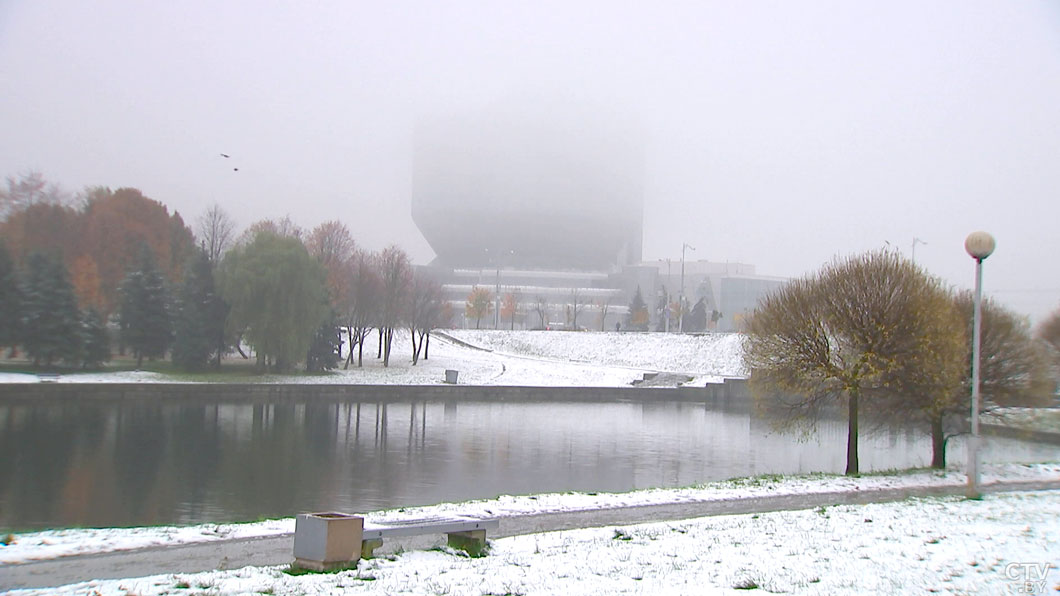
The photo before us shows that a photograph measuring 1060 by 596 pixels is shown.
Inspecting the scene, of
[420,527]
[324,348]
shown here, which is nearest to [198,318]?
[324,348]

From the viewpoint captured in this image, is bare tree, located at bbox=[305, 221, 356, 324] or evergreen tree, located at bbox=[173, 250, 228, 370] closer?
evergreen tree, located at bbox=[173, 250, 228, 370]

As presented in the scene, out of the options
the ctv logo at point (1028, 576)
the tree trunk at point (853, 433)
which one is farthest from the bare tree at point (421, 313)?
the ctv logo at point (1028, 576)

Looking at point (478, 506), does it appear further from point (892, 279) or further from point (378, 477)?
point (892, 279)

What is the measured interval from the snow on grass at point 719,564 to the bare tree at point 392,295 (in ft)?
130

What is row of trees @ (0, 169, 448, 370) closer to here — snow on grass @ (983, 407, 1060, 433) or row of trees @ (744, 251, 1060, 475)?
row of trees @ (744, 251, 1060, 475)

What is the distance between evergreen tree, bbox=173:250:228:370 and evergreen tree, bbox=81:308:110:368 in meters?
3.46

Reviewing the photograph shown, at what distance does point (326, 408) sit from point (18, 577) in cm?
2847

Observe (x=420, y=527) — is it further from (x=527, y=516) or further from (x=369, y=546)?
(x=527, y=516)

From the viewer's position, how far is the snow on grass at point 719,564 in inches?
291

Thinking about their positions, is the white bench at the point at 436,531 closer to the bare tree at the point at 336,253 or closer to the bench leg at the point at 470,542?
the bench leg at the point at 470,542

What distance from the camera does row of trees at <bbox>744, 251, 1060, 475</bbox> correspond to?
19.4 metres

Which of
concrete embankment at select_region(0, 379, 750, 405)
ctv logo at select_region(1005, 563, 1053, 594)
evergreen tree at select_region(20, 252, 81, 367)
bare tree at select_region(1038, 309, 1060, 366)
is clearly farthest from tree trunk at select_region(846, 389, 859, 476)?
evergreen tree at select_region(20, 252, 81, 367)

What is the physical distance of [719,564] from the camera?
8523mm

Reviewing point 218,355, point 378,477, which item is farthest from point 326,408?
point 378,477
